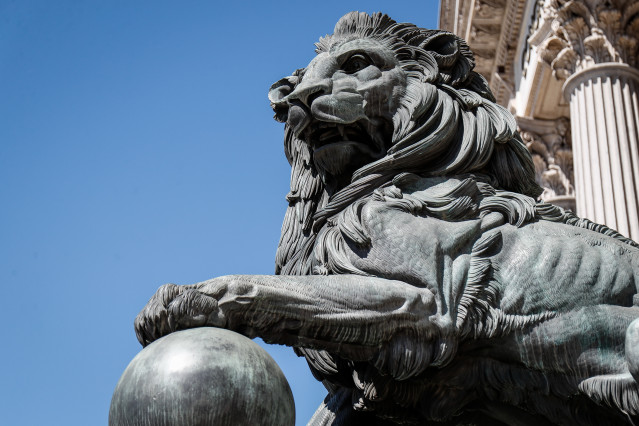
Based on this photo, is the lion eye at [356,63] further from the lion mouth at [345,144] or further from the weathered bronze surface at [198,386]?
the weathered bronze surface at [198,386]

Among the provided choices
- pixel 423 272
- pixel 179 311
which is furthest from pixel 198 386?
pixel 423 272

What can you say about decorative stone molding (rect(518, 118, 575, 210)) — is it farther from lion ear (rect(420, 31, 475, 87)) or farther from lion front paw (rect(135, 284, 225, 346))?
lion front paw (rect(135, 284, 225, 346))

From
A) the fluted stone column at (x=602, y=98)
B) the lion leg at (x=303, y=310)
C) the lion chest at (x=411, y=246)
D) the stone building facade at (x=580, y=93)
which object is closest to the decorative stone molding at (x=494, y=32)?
the stone building facade at (x=580, y=93)

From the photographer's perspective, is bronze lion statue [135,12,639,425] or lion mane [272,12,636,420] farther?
lion mane [272,12,636,420]

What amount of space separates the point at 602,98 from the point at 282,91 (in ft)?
30.1

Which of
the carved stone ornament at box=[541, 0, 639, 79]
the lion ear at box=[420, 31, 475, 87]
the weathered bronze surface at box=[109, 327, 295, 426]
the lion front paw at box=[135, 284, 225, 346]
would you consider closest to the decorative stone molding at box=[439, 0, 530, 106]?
the carved stone ornament at box=[541, 0, 639, 79]

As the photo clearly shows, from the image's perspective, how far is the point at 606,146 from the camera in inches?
464

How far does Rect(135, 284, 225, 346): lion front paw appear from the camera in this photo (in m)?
3.02

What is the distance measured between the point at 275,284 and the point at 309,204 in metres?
0.86

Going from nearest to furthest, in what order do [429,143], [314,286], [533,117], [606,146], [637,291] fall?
[314,286] → [637,291] → [429,143] → [606,146] → [533,117]

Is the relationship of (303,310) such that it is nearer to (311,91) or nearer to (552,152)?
(311,91)

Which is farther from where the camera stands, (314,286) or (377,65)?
(377,65)

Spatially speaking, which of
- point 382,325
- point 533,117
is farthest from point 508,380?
point 533,117

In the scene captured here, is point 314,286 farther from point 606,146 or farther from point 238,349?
point 606,146
